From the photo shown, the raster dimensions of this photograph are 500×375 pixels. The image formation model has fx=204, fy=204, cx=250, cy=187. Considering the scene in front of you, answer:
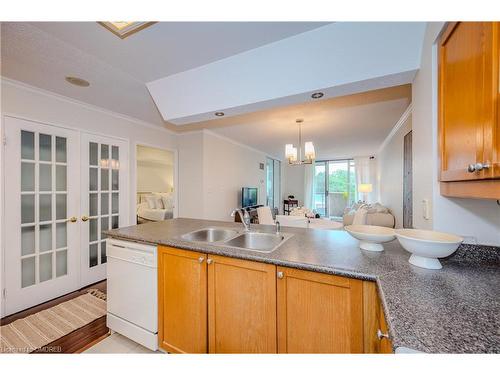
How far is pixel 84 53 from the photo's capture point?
5.28 ft

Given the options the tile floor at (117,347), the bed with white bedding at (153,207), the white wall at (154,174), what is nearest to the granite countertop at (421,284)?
the tile floor at (117,347)

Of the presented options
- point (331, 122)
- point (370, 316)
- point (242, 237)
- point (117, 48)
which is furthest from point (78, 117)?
point (331, 122)

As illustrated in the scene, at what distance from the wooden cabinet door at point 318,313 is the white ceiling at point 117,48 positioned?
5.27 ft

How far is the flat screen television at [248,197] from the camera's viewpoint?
16.3 ft

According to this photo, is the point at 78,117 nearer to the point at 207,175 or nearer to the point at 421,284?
the point at 207,175

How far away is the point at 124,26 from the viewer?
1376mm

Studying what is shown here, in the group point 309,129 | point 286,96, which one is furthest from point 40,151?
point 309,129

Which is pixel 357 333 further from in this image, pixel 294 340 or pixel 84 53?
pixel 84 53

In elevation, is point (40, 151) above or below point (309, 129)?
below

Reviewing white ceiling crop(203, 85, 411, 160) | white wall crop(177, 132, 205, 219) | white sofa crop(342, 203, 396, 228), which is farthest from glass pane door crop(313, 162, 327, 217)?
white wall crop(177, 132, 205, 219)

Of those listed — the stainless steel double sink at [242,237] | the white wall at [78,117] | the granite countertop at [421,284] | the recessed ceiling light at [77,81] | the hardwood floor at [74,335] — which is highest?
the recessed ceiling light at [77,81]

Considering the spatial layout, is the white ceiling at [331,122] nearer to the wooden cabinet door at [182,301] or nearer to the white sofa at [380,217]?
the white sofa at [380,217]
